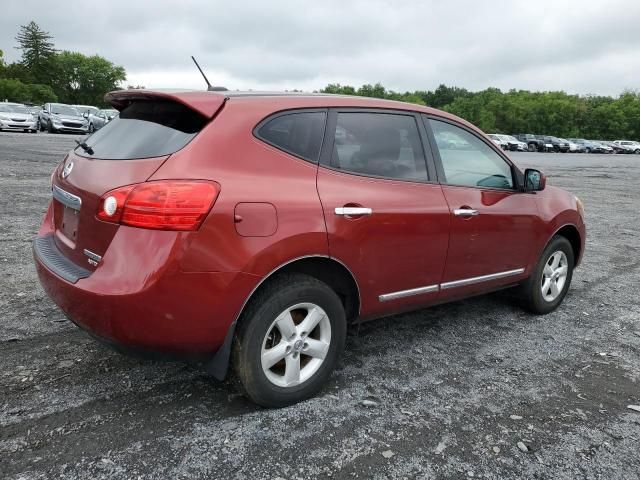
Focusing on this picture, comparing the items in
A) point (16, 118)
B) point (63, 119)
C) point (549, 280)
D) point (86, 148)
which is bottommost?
point (549, 280)

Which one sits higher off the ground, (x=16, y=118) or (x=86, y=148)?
(x=86, y=148)

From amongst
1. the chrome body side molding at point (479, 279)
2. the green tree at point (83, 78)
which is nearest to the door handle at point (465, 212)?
the chrome body side molding at point (479, 279)

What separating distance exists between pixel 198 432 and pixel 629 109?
105881mm

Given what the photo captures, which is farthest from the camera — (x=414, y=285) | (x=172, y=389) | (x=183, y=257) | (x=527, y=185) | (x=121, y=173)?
(x=527, y=185)

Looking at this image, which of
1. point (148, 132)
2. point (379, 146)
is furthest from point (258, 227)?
point (379, 146)

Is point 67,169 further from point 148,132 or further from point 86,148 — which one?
point 148,132

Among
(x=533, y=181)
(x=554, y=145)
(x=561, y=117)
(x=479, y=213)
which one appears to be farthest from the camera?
(x=561, y=117)

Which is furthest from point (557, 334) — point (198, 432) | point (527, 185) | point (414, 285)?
point (198, 432)

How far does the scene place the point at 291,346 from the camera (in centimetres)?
294

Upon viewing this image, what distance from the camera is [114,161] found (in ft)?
→ 9.28

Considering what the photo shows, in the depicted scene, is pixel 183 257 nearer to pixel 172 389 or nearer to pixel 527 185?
pixel 172 389

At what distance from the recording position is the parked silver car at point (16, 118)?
27.6m

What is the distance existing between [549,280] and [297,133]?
2.93 meters

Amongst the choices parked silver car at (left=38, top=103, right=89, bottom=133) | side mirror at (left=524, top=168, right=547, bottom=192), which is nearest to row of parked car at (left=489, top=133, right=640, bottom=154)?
parked silver car at (left=38, top=103, right=89, bottom=133)
